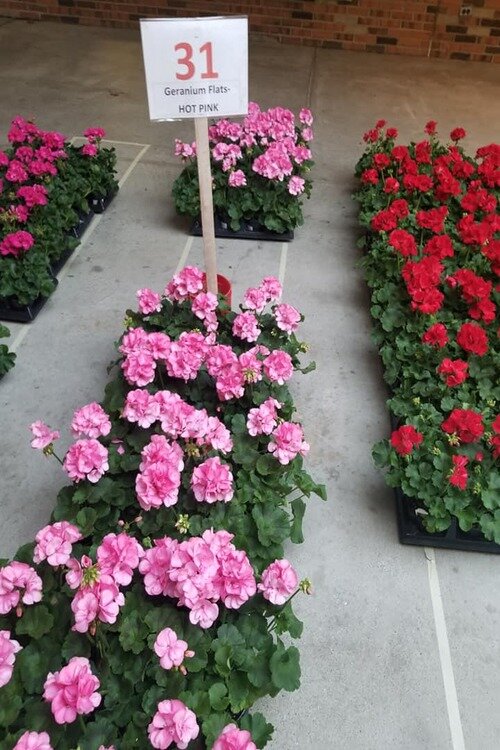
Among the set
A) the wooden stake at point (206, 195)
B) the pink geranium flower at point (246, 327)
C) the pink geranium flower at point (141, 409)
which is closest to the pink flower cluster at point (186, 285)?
the wooden stake at point (206, 195)

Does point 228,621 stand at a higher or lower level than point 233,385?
lower

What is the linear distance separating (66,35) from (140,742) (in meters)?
6.34

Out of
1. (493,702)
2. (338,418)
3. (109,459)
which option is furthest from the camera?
(338,418)

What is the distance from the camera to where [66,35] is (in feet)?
19.1

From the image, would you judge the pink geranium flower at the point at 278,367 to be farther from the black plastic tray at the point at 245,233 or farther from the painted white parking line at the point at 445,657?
the black plastic tray at the point at 245,233

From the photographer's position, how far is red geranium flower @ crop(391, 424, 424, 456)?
163 centimetres

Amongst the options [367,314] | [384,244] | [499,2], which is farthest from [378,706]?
[499,2]

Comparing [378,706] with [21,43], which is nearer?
[378,706]

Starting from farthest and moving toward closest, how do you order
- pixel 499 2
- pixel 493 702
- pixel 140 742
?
pixel 499 2
pixel 493 702
pixel 140 742

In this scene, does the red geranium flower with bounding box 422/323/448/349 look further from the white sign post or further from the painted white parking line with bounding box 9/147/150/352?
the painted white parking line with bounding box 9/147/150/352

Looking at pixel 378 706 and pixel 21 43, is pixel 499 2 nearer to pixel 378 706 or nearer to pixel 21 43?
pixel 21 43

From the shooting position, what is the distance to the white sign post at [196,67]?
5.47ft

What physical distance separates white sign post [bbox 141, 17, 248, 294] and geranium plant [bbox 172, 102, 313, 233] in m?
1.05

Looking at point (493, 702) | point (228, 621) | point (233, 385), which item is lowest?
point (493, 702)
